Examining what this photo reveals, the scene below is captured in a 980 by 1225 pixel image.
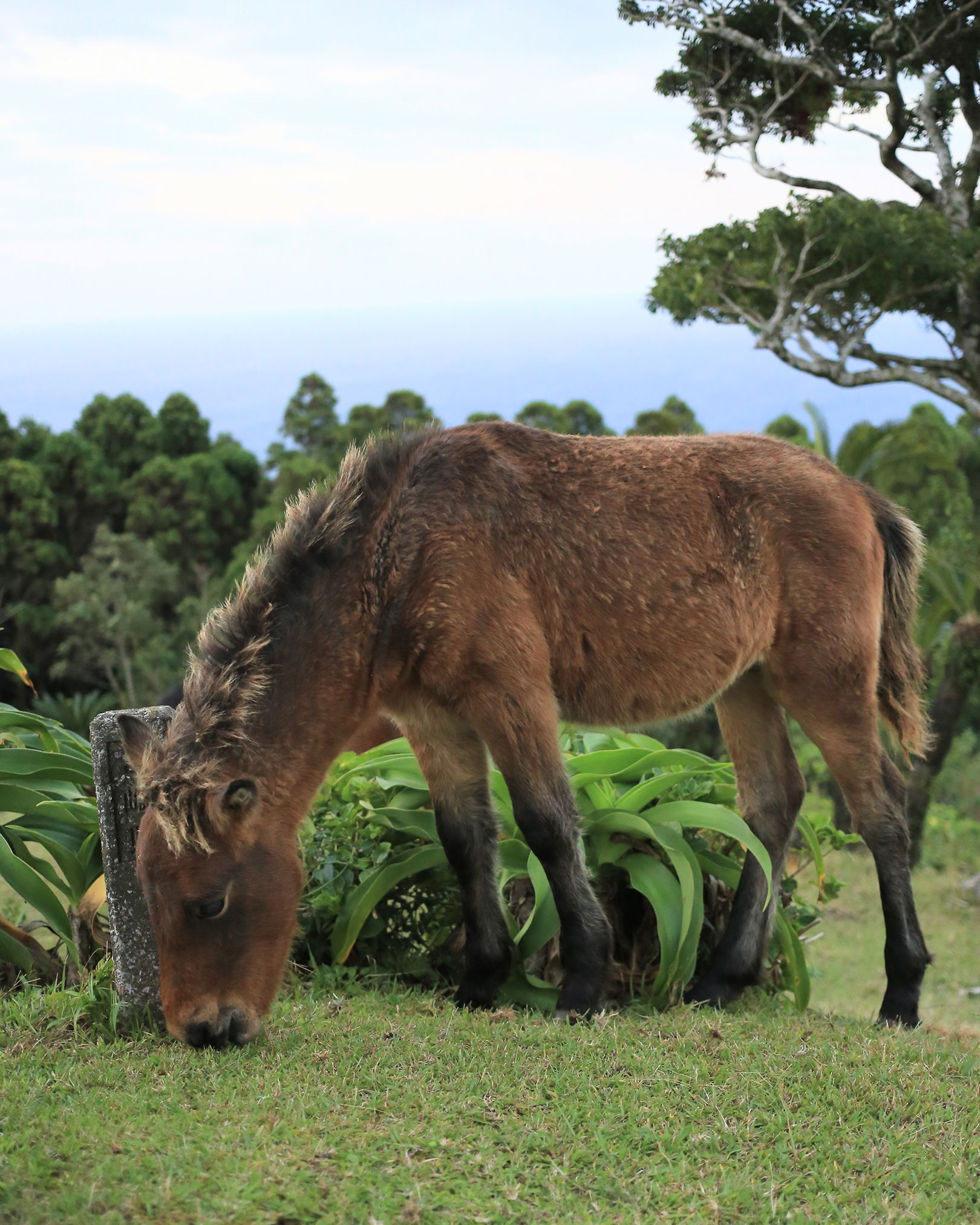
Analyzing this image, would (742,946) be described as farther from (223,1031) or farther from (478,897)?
(223,1031)

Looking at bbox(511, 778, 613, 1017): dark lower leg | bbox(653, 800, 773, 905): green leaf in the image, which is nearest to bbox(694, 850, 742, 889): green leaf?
bbox(653, 800, 773, 905): green leaf

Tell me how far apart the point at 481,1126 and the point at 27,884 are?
7.67 feet

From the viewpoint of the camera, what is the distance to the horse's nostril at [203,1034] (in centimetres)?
428

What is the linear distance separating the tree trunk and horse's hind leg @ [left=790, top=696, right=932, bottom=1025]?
48.7ft

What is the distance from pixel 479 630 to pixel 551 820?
2.83 ft

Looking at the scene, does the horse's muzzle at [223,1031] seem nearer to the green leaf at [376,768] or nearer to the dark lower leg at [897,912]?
the green leaf at [376,768]

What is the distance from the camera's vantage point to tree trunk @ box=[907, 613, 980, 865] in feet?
66.4

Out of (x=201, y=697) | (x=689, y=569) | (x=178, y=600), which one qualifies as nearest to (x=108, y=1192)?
(x=201, y=697)

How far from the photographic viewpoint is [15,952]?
17.0 ft

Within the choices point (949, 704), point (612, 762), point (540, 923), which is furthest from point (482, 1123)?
point (949, 704)

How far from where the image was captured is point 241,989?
4.35 m

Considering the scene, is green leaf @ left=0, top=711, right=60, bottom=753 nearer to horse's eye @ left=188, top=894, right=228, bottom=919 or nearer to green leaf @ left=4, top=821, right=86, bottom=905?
green leaf @ left=4, top=821, right=86, bottom=905

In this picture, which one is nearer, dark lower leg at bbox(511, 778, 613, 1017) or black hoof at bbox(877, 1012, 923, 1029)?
dark lower leg at bbox(511, 778, 613, 1017)

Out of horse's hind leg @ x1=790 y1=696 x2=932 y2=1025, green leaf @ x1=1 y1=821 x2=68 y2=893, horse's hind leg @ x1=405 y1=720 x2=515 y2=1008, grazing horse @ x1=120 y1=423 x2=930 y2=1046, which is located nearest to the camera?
grazing horse @ x1=120 y1=423 x2=930 y2=1046
